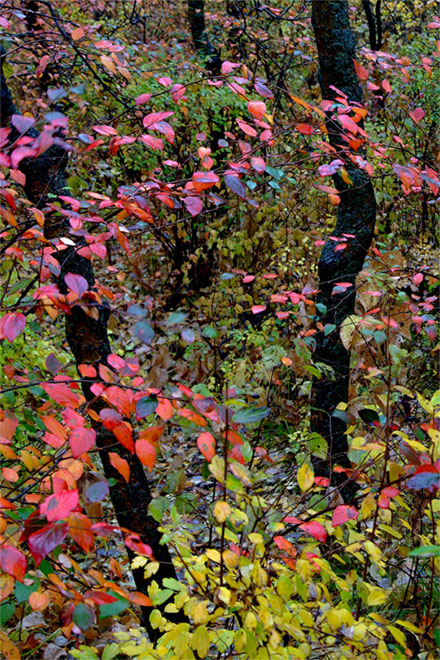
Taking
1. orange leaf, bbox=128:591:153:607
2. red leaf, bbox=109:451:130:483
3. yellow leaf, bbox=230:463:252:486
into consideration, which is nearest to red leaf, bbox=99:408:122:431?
red leaf, bbox=109:451:130:483

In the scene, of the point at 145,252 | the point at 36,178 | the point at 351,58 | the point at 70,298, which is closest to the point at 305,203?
the point at 145,252

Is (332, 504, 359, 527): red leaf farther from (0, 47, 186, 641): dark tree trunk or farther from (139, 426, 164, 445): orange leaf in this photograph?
(0, 47, 186, 641): dark tree trunk

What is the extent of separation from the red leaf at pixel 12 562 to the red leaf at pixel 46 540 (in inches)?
1.7

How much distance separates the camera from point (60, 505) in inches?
53.2

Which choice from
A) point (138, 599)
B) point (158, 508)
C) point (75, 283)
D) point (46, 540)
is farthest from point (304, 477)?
point (75, 283)

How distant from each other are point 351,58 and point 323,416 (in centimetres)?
189

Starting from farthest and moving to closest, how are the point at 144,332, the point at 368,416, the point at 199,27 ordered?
the point at 199,27 → the point at 368,416 → the point at 144,332

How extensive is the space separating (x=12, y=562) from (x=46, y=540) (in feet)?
0.31

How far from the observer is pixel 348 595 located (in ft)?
5.72

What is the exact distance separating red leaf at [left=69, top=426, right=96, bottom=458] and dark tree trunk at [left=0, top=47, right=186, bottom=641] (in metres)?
0.83

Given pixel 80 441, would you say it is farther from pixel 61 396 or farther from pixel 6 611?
pixel 6 611

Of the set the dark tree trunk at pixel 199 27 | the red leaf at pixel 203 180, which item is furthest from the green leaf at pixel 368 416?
the dark tree trunk at pixel 199 27

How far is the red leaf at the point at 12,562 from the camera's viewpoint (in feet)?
4.30

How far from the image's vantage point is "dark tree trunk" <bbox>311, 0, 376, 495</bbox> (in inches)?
109
